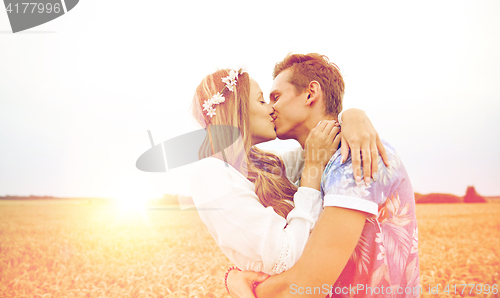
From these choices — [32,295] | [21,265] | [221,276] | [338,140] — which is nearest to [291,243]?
[338,140]

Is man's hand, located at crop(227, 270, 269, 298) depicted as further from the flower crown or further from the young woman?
the flower crown

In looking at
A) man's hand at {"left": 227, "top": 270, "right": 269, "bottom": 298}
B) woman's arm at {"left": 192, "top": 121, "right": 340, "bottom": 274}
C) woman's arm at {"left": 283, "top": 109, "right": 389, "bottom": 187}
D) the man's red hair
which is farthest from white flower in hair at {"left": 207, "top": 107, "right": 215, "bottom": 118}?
man's hand at {"left": 227, "top": 270, "right": 269, "bottom": 298}

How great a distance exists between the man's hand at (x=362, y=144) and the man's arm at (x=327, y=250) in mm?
255

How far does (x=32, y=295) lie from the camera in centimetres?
540

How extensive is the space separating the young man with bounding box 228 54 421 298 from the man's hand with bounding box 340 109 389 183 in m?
0.02

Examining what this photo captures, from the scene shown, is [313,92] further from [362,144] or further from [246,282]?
[246,282]

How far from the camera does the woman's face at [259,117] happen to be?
2.68 m

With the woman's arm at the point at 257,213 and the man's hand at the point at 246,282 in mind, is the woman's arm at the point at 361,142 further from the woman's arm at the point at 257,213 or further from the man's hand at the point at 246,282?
the man's hand at the point at 246,282

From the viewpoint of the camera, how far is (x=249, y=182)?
2.32 m

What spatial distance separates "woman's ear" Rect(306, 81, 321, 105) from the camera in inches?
109

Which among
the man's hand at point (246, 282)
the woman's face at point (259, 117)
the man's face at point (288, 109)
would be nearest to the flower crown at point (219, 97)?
the woman's face at point (259, 117)

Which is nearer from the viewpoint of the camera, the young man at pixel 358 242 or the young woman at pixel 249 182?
the young man at pixel 358 242

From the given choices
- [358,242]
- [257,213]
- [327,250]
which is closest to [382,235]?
[358,242]

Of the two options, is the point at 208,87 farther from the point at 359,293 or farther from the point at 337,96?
the point at 359,293
